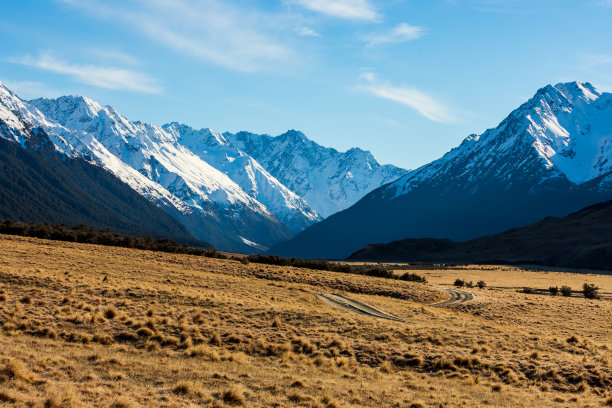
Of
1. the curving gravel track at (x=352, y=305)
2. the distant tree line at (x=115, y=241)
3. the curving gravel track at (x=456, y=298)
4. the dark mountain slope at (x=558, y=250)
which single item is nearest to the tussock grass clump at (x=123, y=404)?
the curving gravel track at (x=352, y=305)

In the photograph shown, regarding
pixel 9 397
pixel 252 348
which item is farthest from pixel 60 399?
pixel 252 348

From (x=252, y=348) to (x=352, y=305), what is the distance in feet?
53.2

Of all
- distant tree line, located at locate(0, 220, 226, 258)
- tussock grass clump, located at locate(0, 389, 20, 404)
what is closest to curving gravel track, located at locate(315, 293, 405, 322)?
tussock grass clump, located at locate(0, 389, 20, 404)

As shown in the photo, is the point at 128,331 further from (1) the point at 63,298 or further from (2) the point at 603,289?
(2) the point at 603,289

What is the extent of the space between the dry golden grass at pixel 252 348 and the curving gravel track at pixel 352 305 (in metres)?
1.28

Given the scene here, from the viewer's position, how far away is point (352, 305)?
42.8 meters

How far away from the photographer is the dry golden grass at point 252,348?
20.3m

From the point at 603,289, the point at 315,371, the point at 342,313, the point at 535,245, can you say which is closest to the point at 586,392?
the point at 315,371

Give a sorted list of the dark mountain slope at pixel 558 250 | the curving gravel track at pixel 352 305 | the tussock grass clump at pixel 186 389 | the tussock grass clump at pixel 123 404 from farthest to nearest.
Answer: the dark mountain slope at pixel 558 250
the curving gravel track at pixel 352 305
the tussock grass clump at pixel 186 389
the tussock grass clump at pixel 123 404

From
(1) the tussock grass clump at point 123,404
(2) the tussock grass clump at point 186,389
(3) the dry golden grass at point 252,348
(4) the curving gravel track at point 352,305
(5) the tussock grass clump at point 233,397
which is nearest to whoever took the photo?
(1) the tussock grass clump at point 123,404

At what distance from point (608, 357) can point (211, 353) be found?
2172 centimetres

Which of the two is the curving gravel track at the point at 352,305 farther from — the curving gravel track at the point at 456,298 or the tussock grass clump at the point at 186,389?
the tussock grass clump at the point at 186,389

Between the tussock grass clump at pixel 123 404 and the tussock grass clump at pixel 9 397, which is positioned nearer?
the tussock grass clump at pixel 9 397

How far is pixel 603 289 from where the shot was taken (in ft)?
280
